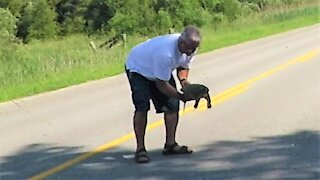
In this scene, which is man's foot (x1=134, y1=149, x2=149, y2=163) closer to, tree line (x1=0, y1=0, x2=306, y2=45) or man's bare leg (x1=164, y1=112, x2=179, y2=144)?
man's bare leg (x1=164, y1=112, x2=179, y2=144)

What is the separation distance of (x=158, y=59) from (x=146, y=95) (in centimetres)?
56

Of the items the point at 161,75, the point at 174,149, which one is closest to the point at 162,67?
the point at 161,75

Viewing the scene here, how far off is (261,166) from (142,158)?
127 centimetres

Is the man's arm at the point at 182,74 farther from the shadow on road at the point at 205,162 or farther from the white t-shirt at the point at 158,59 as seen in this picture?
the shadow on road at the point at 205,162

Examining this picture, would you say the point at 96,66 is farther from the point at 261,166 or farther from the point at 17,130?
the point at 261,166

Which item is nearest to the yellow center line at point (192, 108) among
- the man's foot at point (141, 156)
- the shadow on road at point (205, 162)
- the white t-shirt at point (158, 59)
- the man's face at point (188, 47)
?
the shadow on road at point (205, 162)

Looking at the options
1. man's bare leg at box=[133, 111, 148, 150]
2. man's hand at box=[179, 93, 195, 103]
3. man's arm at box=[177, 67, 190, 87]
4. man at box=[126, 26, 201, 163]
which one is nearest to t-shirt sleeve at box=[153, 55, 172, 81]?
man at box=[126, 26, 201, 163]

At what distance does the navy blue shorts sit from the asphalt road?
0.59m

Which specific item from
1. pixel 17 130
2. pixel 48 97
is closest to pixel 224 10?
pixel 48 97

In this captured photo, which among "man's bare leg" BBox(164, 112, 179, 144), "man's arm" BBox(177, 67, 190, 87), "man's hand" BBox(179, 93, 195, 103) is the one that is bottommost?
"man's bare leg" BBox(164, 112, 179, 144)

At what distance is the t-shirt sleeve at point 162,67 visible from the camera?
7746 millimetres

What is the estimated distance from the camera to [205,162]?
26.8 feet

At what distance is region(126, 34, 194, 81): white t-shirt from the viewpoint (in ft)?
25.5

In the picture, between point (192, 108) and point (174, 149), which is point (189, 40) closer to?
point (174, 149)
